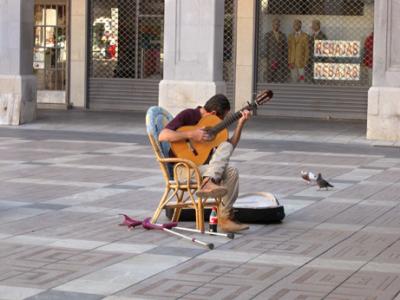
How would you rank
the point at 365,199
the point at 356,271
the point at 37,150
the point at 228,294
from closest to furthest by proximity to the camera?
the point at 228,294 → the point at 356,271 → the point at 365,199 → the point at 37,150

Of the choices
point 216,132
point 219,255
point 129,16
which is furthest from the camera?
point 129,16

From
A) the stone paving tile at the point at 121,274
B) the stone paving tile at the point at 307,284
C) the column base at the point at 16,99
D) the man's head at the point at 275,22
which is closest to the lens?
the stone paving tile at the point at 307,284

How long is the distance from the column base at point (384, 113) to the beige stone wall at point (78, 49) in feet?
29.6

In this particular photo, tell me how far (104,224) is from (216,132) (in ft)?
4.66

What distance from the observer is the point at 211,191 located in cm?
930

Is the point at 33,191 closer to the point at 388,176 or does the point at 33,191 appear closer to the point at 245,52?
the point at 388,176

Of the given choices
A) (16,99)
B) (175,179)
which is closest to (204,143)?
(175,179)

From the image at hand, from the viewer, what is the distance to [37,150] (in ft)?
55.6

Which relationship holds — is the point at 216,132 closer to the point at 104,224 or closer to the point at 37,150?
the point at 104,224

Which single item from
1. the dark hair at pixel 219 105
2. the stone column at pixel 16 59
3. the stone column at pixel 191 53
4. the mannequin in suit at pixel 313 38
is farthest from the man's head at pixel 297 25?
the dark hair at pixel 219 105

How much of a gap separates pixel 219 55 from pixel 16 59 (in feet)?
14.7

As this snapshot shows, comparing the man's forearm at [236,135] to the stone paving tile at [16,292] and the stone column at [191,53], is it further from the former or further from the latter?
the stone column at [191,53]

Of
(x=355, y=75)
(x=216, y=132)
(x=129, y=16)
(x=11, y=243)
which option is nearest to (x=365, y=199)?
(x=216, y=132)

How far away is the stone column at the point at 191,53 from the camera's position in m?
20.6
